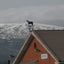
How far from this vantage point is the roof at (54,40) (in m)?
40.2

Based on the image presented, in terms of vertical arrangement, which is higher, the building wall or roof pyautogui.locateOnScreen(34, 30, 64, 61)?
roof pyautogui.locateOnScreen(34, 30, 64, 61)

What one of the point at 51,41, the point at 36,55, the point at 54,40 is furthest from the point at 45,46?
the point at 36,55

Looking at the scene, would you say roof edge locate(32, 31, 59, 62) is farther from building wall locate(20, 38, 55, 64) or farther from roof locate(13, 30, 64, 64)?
building wall locate(20, 38, 55, 64)

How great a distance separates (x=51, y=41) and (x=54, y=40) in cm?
53

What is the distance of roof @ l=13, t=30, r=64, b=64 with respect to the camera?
4009cm

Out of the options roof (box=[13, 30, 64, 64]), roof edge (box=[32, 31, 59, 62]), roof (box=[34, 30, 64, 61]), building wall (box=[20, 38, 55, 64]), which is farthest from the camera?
building wall (box=[20, 38, 55, 64])

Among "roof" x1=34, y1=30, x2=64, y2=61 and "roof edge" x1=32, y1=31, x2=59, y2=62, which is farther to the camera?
"roof" x1=34, y1=30, x2=64, y2=61

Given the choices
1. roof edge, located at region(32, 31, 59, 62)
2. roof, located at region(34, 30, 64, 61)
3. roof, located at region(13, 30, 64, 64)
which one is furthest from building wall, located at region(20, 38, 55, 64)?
roof, located at region(34, 30, 64, 61)

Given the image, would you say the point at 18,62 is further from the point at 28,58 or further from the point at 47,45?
the point at 47,45

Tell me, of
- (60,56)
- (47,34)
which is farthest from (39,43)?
(60,56)

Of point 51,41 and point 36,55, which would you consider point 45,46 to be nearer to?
point 51,41

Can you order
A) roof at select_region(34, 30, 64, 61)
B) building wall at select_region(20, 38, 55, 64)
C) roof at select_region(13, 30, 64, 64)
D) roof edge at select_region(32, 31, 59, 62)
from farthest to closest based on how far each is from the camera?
building wall at select_region(20, 38, 55, 64) < roof at select_region(34, 30, 64, 61) < roof at select_region(13, 30, 64, 64) < roof edge at select_region(32, 31, 59, 62)

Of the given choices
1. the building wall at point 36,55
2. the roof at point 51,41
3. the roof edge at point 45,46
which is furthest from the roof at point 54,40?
the building wall at point 36,55

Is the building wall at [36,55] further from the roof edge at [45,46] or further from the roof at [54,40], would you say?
the roof at [54,40]
